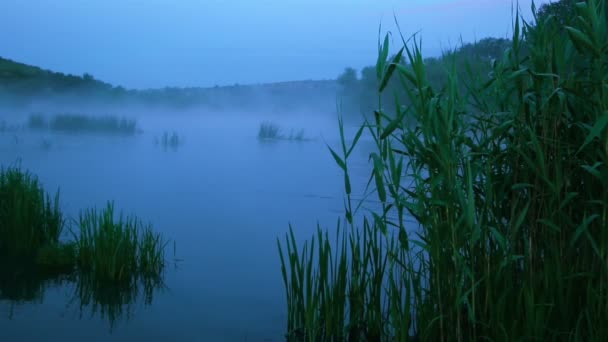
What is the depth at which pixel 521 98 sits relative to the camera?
3.04 meters

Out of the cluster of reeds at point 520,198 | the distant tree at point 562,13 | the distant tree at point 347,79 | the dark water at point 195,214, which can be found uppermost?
the distant tree at point 347,79

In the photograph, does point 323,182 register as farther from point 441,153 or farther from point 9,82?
point 9,82

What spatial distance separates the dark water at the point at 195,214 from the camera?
412cm

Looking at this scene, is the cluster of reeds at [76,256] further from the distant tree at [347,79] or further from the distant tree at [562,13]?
the distant tree at [347,79]

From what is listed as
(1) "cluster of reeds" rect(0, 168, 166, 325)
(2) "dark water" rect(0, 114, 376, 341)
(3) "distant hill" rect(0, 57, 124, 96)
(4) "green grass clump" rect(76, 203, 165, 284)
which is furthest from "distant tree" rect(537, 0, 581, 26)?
(3) "distant hill" rect(0, 57, 124, 96)

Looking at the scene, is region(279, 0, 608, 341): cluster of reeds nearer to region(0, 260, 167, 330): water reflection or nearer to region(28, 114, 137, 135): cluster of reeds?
region(0, 260, 167, 330): water reflection

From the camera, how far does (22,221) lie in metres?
5.09

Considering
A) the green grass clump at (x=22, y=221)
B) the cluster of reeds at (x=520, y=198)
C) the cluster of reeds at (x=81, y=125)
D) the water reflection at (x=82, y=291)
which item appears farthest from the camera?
the cluster of reeds at (x=81, y=125)

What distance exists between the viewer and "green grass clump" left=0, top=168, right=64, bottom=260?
5051 millimetres

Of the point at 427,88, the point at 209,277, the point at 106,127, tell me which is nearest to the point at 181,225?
the point at 209,277

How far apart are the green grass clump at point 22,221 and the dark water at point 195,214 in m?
0.70

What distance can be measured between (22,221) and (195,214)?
3.49m

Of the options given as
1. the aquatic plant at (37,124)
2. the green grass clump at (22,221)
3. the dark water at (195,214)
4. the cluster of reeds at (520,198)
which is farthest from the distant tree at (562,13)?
the aquatic plant at (37,124)

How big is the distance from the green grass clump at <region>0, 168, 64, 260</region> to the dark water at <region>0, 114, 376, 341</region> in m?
0.70
